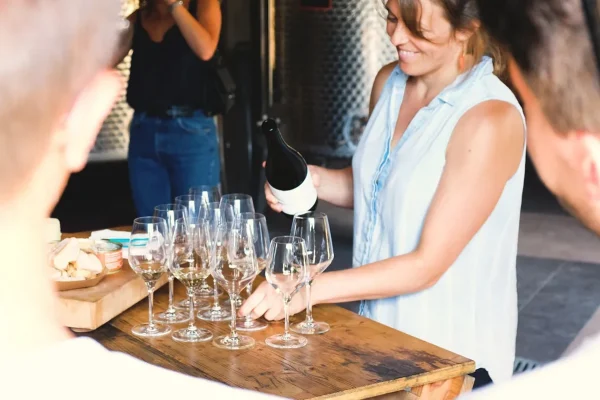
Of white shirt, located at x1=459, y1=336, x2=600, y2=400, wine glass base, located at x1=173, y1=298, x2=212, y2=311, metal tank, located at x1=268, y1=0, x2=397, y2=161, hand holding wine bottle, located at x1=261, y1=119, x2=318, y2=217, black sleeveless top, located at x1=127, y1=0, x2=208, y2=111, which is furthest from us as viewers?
metal tank, located at x1=268, y1=0, x2=397, y2=161

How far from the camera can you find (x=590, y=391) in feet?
2.10

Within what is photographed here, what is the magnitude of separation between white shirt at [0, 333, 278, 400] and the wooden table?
77 cm

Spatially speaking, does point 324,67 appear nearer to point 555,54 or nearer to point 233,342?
point 233,342

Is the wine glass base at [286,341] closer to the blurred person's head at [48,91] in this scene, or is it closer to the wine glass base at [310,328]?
the wine glass base at [310,328]

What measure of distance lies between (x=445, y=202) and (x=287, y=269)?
0.44 meters

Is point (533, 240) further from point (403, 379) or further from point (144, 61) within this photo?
point (403, 379)

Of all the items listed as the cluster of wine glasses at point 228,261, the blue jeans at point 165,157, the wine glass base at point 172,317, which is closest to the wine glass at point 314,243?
the cluster of wine glasses at point 228,261

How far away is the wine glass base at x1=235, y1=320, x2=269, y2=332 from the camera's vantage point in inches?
71.6

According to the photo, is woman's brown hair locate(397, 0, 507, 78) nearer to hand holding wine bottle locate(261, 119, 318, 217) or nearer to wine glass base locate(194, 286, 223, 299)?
hand holding wine bottle locate(261, 119, 318, 217)

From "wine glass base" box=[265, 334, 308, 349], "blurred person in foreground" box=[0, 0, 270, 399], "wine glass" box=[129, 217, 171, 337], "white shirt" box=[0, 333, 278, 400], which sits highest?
"blurred person in foreground" box=[0, 0, 270, 399]

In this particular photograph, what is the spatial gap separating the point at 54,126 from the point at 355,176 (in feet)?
5.85

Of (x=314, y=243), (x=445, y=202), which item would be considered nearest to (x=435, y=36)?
(x=445, y=202)

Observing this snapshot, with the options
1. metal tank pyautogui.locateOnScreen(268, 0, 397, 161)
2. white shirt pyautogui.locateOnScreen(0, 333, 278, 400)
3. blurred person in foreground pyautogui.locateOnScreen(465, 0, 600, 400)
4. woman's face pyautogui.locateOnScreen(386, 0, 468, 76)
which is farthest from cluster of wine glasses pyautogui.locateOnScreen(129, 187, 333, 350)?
metal tank pyautogui.locateOnScreen(268, 0, 397, 161)

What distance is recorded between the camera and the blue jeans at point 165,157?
3.47m
